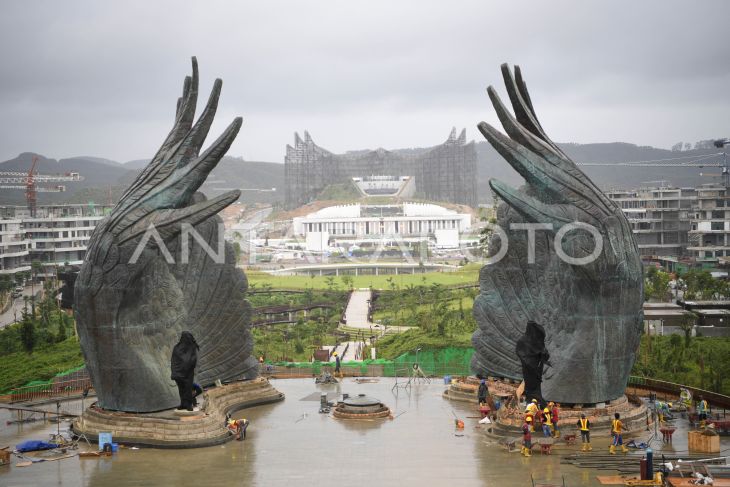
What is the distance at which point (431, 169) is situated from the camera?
523 ft

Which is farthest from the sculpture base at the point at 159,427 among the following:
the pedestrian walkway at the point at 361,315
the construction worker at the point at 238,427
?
the pedestrian walkway at the point at 361,315

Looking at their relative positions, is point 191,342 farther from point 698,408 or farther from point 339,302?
point 339,302

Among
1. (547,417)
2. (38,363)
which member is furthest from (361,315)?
(547,417)

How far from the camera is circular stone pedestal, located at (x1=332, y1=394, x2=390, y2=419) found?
26.9 metres

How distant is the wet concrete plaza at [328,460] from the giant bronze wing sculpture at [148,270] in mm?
1887

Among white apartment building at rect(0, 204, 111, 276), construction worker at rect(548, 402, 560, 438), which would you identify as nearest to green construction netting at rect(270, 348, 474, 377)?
construction worker at rect(548, 402, 560, 438)

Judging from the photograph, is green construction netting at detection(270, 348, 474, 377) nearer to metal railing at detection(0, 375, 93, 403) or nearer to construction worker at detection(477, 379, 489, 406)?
construction worker at detection(477, 379, 489, 406)

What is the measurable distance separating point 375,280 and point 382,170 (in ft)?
310

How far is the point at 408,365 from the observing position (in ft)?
116

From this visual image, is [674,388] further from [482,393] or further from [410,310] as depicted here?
[410,310]

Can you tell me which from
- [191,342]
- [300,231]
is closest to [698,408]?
[191,342]

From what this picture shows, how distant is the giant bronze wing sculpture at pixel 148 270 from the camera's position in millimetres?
23953

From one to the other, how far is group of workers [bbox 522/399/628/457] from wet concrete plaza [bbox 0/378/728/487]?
28 cm

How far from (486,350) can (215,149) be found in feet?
32.4
